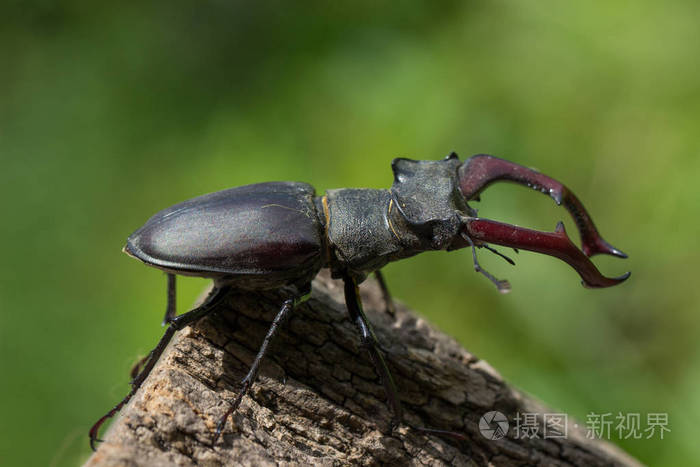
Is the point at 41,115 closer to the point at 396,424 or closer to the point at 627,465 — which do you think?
the point at 396,424

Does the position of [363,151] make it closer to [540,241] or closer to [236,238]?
[236,238]

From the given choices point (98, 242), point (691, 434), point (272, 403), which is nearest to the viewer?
point (272, 403)

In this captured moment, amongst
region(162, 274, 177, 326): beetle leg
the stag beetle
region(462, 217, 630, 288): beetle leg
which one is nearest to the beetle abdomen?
the stag beetle

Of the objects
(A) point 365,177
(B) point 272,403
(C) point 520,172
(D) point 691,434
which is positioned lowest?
(B) point 272,403

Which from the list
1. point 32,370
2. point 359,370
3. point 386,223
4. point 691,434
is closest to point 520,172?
point 386,223

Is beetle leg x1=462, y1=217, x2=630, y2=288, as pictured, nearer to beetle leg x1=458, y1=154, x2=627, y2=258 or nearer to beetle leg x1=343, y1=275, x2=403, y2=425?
beetle leg x1=458, y1=154, x2=627, y2=258

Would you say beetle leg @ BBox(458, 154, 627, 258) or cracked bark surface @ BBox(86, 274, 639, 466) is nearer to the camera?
cracked bark surface @ BBox(86, 274, 639, 466)
